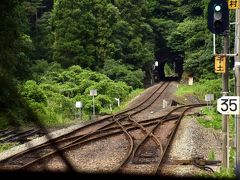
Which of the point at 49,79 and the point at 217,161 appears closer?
the point at 217,161

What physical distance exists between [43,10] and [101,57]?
1251 cm

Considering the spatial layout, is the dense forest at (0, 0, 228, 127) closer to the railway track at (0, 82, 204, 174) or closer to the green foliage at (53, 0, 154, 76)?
the green foliage at (53, 0, 154, 76)

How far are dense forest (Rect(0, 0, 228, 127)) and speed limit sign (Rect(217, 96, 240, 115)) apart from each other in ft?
40.5

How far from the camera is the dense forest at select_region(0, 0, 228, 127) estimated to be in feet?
76.4

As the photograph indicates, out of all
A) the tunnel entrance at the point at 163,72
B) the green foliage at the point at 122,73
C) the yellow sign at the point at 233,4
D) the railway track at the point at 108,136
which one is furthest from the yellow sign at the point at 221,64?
the tunnel entrance at the point at 163,72

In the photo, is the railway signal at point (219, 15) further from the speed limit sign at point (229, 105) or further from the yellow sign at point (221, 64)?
the speed limit sign at point (229, 105)

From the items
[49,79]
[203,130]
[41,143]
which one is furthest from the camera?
[49,79]

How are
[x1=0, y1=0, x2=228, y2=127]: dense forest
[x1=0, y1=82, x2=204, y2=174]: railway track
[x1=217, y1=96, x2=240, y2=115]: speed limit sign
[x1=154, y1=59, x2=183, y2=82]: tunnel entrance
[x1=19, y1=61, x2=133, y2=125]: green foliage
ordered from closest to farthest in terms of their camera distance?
[x1=217, y1=96, x2=240, y2=115]: speed limit sign < [x1=0, y1=82, x2=204, y2=174]: railway track < [x1=0, y1=0, x2=228, y2=127]: dense forest < [x1=19, y1=61, x2=133, y2=125]: green foliage < [x1=154, y1=59, x2=183, y2=82]: tunnel entrance

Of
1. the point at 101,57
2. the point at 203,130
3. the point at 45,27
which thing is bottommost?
the point at 203,130

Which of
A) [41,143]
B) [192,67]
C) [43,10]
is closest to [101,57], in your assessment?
[192,67]

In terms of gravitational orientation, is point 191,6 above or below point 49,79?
above

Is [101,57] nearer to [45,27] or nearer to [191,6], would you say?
[45,27]

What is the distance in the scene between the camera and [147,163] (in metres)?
12.2

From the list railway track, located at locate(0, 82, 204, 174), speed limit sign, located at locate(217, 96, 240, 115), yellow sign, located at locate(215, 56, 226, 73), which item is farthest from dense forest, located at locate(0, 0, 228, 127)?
speed limit sign, located at locate(217, 96, 240, 115)
